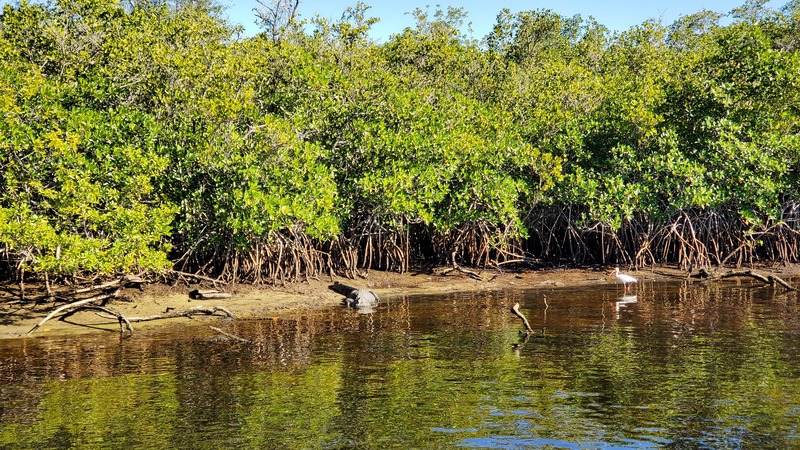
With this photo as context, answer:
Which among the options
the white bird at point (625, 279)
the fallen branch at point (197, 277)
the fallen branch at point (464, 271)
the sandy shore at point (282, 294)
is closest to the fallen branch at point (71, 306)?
the sandy shore at point (282, 294)

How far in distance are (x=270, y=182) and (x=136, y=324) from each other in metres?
4.33

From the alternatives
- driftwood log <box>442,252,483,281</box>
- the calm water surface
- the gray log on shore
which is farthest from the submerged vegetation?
the calm water surface

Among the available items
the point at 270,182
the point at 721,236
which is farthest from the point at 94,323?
the point at 721,236

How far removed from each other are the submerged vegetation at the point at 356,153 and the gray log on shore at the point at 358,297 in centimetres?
133

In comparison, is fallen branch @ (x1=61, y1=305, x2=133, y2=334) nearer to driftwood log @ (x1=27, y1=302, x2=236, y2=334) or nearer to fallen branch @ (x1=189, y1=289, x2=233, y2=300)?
driftwood log @ (x1=27, y1=302, x2=236, y2=334)

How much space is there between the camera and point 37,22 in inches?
780

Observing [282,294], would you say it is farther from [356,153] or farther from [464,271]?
[464,271]

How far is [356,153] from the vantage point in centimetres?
2212

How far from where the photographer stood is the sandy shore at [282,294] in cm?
1686

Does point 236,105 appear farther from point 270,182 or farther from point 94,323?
point 94,323

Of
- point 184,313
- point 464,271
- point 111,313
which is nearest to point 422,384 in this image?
point 184,313

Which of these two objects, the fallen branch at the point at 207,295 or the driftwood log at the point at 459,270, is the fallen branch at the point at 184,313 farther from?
the driftwood log at the point at 459,270

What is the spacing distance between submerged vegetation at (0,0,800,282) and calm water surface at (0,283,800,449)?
2.85 meters

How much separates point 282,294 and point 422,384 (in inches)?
354
